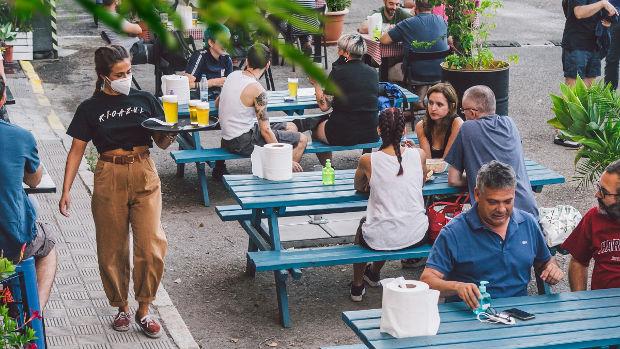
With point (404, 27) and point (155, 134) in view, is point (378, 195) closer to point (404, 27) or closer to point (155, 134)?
point (155, 134)

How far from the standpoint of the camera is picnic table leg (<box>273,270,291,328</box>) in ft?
23.0

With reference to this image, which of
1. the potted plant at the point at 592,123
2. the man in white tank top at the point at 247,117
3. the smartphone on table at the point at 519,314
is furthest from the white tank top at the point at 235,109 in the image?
the smartphone on table at the point at 519,314

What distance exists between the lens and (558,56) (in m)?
17.2

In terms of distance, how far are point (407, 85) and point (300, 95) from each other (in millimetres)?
2144

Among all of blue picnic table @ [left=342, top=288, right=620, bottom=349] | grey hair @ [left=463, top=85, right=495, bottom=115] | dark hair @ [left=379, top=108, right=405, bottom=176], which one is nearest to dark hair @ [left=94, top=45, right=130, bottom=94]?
dark hair @ [left=379, top=108, right=405, bottom=176]

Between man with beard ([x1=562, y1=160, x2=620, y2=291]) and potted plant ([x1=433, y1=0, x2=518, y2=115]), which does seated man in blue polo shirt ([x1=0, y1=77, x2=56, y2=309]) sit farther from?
potted plant ([x1=433, y1=0, x2=518, y2=115])

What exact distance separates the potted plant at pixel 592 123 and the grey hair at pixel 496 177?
407 cm

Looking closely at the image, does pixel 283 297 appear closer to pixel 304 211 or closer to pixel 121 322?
pixel 121 322

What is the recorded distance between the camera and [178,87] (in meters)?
10.5

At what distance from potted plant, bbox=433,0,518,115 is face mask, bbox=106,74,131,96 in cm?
561

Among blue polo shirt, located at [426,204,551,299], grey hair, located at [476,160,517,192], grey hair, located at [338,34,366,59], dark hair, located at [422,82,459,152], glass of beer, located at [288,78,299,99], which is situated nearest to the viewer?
grey hair, located at [476,160,517,192]

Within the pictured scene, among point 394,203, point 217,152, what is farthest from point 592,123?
point 217,152

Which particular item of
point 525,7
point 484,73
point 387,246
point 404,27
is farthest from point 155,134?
point 525,7

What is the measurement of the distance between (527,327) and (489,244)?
59 cm
